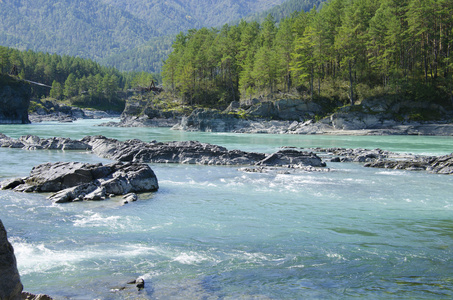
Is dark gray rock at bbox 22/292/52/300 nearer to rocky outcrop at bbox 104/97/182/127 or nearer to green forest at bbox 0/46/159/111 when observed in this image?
rocky outcrop at bbox 104/97/182/127

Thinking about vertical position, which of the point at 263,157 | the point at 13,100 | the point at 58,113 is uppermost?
the point at 13,100

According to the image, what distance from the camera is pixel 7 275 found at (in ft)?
19.0

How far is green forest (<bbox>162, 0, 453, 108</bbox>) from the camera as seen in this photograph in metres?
68.4

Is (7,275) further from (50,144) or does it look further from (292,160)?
(50,144)

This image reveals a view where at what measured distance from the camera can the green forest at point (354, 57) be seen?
224ft

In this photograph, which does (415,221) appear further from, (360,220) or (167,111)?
(167,111)

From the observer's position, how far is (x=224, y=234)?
13523 millimetres

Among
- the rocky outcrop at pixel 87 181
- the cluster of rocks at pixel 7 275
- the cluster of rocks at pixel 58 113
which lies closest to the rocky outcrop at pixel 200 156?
the rocky outcrop at pixel 87 181

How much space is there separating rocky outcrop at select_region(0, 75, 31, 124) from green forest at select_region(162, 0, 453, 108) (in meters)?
45.3

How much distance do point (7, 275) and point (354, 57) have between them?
74379mm

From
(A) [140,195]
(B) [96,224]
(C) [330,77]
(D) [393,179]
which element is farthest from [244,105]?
(B) [96,224]

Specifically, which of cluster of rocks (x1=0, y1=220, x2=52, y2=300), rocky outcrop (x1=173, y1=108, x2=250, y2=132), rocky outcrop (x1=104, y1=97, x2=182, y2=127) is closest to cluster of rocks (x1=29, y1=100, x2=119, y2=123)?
rocky outcrop (x1=104, y1=97, x2=182, y2=127)

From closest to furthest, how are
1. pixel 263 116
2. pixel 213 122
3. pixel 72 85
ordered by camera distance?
pixel 263 116 → pixel 213 122 → pixel 72 85

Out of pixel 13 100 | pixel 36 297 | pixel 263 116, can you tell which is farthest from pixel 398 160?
pixel 13 100
